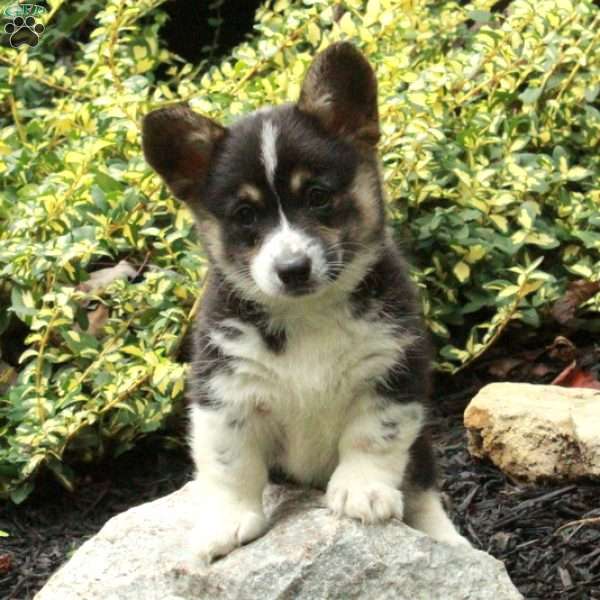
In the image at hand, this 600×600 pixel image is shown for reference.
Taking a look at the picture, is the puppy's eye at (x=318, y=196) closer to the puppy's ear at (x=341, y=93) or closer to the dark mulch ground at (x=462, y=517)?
the puppy's ear at (x=341, y=93)

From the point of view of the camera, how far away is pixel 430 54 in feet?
26.3

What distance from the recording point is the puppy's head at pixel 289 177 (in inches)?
185

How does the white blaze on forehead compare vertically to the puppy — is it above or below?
above

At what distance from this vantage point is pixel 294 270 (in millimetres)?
4594

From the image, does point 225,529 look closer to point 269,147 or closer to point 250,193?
point 250,193

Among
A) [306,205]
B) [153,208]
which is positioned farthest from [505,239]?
[306,205]

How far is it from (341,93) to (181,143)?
66 cm

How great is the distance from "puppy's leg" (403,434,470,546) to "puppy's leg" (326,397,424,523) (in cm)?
32

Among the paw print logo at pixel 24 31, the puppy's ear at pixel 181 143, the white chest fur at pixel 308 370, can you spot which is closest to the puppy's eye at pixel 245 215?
the puppy's ear at pixel 181 143

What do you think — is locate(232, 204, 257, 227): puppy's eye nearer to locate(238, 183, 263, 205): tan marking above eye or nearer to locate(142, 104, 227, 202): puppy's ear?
locate(238, 183, 263, 205): tan marking above eye

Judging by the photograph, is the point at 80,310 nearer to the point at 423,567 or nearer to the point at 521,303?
the point at 521,303

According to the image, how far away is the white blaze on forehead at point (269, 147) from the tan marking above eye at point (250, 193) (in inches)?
2.9

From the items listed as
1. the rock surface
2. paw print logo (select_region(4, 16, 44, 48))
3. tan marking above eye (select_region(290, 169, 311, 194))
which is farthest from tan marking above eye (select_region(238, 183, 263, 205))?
paw print logo (select_region(4, 16, 44, 48))

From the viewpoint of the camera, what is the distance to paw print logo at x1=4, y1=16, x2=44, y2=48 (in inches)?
348
